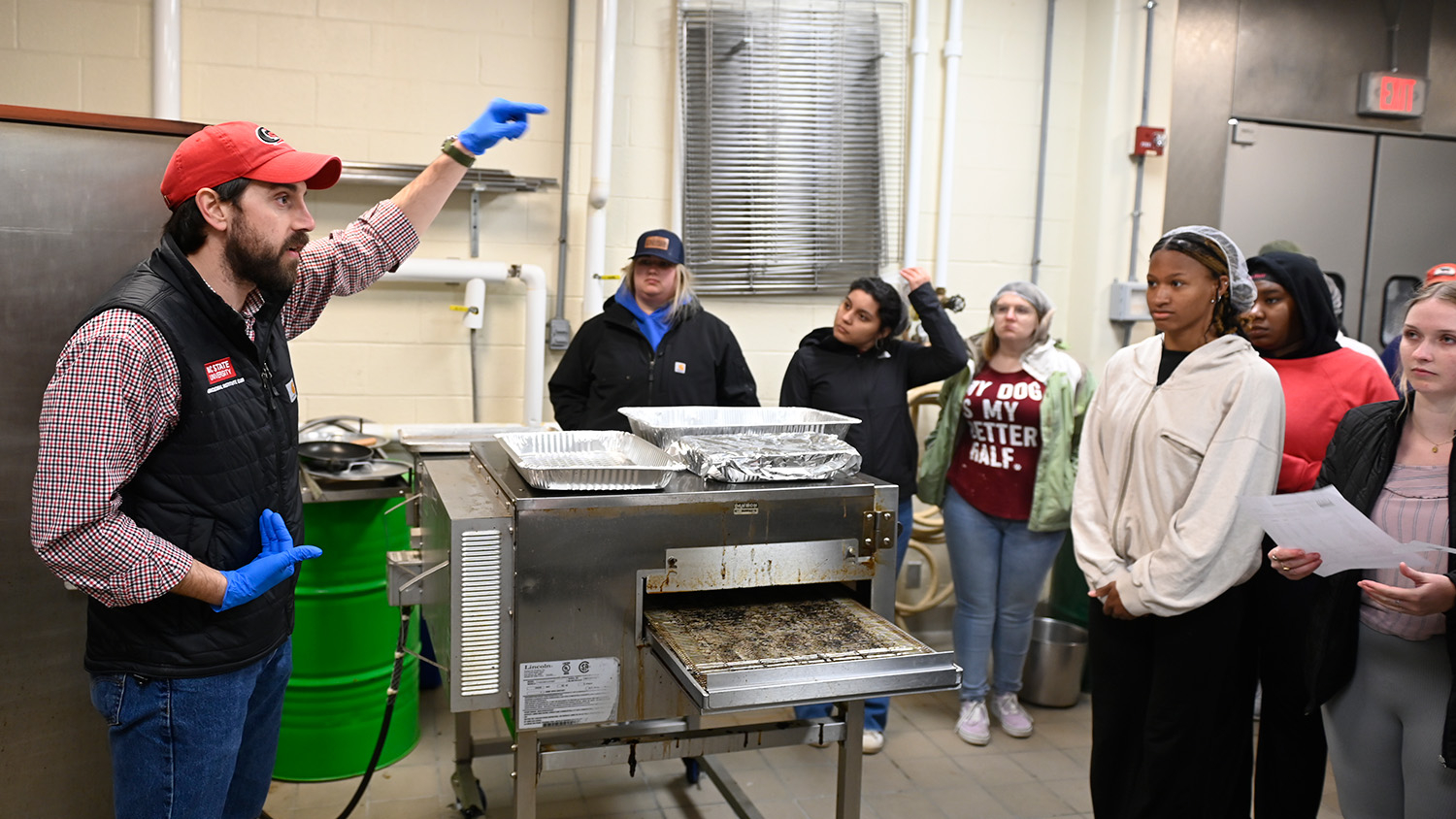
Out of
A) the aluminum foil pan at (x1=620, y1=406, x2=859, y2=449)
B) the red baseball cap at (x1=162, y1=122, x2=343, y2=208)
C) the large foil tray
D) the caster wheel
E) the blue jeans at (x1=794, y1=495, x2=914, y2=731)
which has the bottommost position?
the caster wheel

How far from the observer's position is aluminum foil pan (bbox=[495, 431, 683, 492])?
172 centimetres

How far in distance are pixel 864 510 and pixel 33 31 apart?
3099mm

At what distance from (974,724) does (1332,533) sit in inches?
71.4

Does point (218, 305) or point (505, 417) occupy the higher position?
point (218, 305)

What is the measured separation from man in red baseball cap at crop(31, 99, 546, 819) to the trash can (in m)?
2.66

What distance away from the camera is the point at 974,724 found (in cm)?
331

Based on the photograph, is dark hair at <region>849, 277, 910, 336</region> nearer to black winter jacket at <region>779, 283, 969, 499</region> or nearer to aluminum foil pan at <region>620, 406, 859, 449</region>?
black winter jacket at <region>779, 283, 969, 499</region>

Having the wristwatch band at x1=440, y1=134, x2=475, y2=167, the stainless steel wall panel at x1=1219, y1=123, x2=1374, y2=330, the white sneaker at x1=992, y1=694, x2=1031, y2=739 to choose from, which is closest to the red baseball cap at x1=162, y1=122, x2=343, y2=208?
the wristwatch band at x1=440, y1=134, x2=475, y2=167

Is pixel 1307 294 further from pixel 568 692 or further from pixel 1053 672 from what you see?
pixel 568 692

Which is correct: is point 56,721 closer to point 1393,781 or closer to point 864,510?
point 864,510

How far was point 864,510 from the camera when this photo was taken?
1.87 meters

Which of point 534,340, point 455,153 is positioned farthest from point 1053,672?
point 455,153

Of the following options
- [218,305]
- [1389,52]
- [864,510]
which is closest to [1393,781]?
[864,510]

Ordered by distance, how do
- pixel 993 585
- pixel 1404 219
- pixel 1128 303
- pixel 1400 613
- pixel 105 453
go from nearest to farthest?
1. pixel 105 453
2. pixel 1400 613
3. pixel 993 585
4. pixel 1128 303
5. pixel 1404 219
